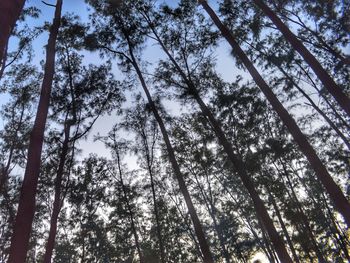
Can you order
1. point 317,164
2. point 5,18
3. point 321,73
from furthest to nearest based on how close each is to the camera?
point 321,73
point 317,164
point 5,18

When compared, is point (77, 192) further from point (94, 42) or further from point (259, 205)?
point (259, 205)

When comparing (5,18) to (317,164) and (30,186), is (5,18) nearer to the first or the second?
(30,186)

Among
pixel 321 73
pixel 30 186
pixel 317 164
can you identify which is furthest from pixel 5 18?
pixel 321 73

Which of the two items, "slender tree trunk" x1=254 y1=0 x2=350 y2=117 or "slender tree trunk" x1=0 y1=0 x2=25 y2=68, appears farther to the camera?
"slender tree trunk" x1=254 y1=0 x2=350 y2=117

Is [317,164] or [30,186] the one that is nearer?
[30,186]

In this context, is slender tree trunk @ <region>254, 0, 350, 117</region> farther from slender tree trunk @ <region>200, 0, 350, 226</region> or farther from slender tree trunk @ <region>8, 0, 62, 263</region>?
slender tree trunk @ <region>8, 0, 62, 263</region>

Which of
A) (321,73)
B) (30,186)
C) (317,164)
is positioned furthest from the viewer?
(321,73)

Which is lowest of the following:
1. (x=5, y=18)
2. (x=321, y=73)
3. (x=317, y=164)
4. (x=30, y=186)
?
(x=30, y=186)

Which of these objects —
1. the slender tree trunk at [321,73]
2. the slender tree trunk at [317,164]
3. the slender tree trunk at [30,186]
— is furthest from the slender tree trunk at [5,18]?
the slender tree trunk at [321,73]

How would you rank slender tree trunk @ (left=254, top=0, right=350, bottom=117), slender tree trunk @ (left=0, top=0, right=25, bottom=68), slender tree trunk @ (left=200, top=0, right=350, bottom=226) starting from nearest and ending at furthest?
slender tree trunk @ (left=0, top=0, right=25, bottom=68), slender tree trunk @ (left=200, top=0, right=350, bottom=226), slender tree trunk @ (left=254, top=0, right=350, bottom=117)

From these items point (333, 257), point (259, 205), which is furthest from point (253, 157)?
point (333, 257)

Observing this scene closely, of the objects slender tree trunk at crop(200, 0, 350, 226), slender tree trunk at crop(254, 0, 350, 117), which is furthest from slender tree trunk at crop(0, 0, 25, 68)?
slender tree trunk at crop(254, 0, 350, 117)

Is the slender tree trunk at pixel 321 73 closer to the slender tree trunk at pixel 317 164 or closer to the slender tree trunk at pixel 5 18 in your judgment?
the slender tree trunk at pixel 317 164

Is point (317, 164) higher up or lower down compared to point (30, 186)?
higher up
